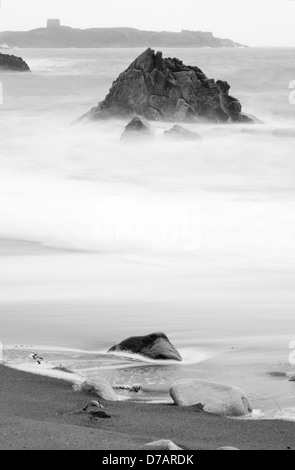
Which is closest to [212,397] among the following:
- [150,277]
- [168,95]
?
[150,277]

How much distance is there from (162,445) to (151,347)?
→ 90.4 inches

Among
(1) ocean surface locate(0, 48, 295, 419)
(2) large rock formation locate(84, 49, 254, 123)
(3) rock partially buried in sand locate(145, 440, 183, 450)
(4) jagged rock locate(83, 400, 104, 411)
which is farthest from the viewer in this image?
(2) large rock formation locate(84, 49, 254, 123)

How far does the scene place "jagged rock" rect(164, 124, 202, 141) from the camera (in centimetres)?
2312

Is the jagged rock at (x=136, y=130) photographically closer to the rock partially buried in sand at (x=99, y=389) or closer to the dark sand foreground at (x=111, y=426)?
the rock partially buried in sand at (x=99, y=389)

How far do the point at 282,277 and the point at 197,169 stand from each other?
11540 mm

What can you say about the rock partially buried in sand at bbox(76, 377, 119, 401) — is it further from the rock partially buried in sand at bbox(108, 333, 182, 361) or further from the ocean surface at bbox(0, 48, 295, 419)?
the rock partially buried in sand at bbox(108, 333, 182, 361)

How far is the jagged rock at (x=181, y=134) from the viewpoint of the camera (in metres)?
23.1

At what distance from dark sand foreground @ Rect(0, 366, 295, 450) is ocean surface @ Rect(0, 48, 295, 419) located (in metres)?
0.42

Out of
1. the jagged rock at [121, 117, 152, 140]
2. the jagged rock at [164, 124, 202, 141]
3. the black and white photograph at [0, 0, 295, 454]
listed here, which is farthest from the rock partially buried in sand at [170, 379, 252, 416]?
the jagged rock at [164, 124, 202, 141]

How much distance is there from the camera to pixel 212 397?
17.5ft

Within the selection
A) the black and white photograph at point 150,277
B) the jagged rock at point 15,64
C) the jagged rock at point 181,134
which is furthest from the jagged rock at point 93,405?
the jagged rock at point 15,64

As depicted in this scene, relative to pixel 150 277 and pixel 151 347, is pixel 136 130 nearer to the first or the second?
pixel 150 277

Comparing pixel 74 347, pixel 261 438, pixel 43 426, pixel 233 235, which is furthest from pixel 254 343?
pixel 233 235

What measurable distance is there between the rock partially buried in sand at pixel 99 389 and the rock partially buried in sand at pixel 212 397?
1.15 ft
